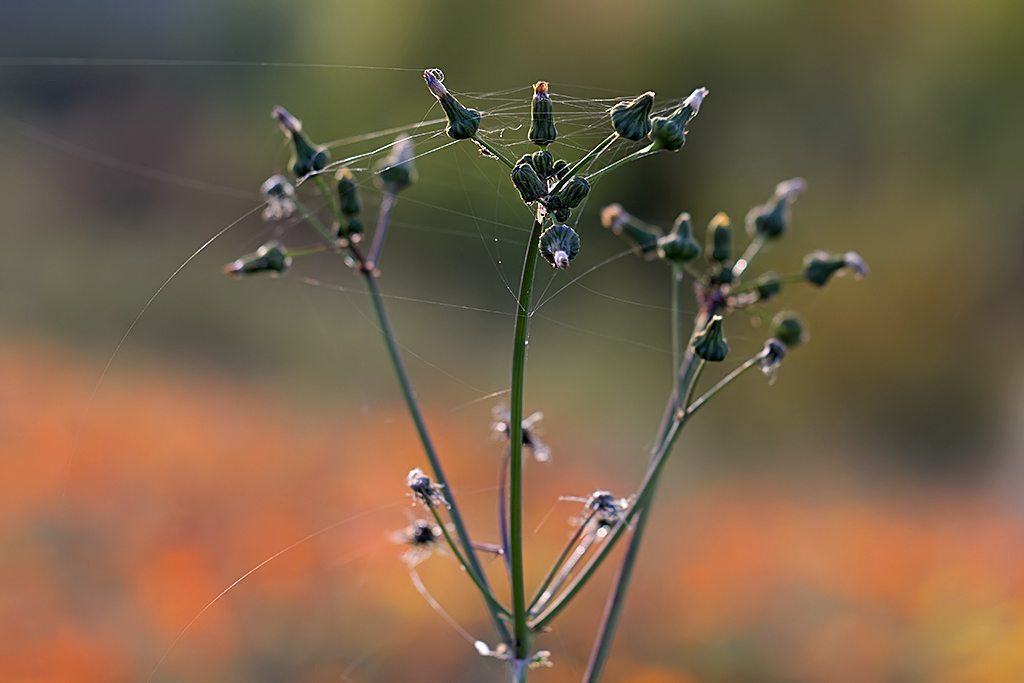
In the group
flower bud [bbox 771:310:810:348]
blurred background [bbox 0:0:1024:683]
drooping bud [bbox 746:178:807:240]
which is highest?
blurred background [bbox 0:0:1024:683]

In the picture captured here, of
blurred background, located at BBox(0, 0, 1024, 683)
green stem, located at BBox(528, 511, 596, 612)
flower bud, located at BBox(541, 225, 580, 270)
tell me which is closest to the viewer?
flower bud, located at BBox(541, 225, 580, 270)

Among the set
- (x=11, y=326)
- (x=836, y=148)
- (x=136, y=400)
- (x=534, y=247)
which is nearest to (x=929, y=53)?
(x=836, y=148)

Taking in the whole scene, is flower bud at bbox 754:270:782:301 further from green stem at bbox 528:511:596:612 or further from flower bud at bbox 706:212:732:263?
green stem at bbox 528:511:596:612

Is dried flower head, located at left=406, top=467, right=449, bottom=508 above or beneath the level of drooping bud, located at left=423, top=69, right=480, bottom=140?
beneath

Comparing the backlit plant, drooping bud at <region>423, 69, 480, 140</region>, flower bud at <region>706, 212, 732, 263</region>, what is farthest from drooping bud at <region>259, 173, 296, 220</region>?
flower bud at <region>706, 212, 732, 263</region>

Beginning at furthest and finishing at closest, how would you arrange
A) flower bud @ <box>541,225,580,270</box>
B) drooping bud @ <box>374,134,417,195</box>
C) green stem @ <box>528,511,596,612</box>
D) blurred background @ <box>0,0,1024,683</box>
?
blurred background @ <box>0,0,1024,683</box> < drooping bud @ <box>374,134,417,195</box> < green stem @ <box>528,511,596,612</box> < flower bud @ <box>541,225,580,270</box>

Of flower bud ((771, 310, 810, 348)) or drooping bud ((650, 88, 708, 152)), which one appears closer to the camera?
drooping bud ((650, 88, 708, 152))

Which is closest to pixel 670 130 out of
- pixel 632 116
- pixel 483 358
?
pixel 632 116

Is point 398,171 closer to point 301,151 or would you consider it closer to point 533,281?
point 301,151
